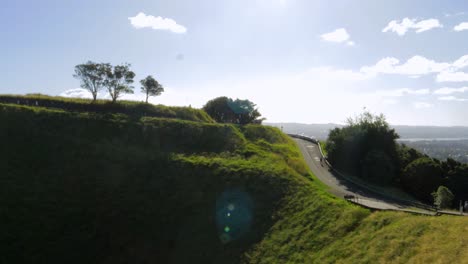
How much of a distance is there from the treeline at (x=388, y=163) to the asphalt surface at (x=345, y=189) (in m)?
2.94

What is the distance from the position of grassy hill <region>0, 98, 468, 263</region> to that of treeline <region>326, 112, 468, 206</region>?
27.9ft

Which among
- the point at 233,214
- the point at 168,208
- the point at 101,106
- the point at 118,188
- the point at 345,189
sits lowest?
the point at 168,208

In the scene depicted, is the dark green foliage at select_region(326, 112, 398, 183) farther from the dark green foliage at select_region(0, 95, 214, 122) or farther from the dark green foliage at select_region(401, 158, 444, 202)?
the dark green foliage at select_region(0, 95, 214, 122)

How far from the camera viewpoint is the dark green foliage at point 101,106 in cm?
3862

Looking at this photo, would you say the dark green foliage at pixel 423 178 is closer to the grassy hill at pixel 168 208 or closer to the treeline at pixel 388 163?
the treeline at pixel 388 163

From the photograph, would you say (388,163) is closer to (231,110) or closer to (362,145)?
(362,145)

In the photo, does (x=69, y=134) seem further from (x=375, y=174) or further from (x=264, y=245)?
(x=375, y=174)

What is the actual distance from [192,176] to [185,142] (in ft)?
26.6

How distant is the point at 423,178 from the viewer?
33.0 m

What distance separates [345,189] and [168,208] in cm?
1636

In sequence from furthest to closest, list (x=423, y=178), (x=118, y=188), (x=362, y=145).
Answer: (x=362, y=145)
(x=423, y=178)
(x=118, y=188)

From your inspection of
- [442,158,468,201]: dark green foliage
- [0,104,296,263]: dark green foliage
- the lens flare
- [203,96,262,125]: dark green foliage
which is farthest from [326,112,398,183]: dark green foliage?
[203,96,262,125]: dark green foliage

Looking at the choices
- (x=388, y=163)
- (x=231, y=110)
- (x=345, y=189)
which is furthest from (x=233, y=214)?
(x=231, y=110)

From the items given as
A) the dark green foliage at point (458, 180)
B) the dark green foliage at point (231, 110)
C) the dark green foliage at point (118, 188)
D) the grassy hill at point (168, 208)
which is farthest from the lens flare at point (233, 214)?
the dark green foliage at point (231, 110)
